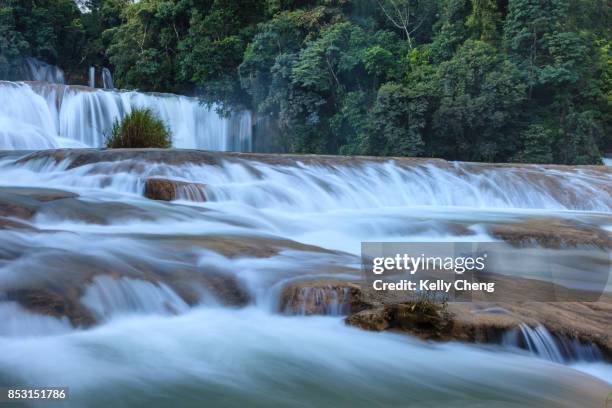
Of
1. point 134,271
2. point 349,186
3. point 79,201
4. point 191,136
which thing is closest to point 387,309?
point 134,271

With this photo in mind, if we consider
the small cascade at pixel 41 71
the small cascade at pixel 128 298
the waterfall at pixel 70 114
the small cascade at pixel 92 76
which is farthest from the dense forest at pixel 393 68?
the small cascade at pixel 128 298

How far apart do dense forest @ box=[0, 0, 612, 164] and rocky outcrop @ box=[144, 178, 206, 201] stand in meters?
10.4

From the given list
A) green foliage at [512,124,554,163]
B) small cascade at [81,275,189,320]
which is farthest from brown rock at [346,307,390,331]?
green foliage at [512,124,554,163]

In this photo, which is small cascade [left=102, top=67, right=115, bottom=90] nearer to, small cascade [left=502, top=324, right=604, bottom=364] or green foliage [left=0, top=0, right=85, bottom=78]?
green foliage [left=0, top=0, right=85, bottom=78]

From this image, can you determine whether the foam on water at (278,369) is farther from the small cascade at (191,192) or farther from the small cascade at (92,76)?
the small cascade at (92,76)

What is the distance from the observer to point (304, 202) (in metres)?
8.05

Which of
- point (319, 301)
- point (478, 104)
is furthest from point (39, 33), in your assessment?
point (319, 301)

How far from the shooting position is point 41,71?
78.5 ft

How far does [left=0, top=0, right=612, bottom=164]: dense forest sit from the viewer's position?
16469 millimetres

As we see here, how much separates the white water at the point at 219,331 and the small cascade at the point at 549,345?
0.05ft

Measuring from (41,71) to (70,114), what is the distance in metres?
10.1

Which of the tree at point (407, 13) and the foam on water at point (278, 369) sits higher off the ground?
the tree at point (407, 13)

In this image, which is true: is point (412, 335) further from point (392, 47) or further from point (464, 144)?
A: point (392, 47)

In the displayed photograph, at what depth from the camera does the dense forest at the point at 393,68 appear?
1647cm
